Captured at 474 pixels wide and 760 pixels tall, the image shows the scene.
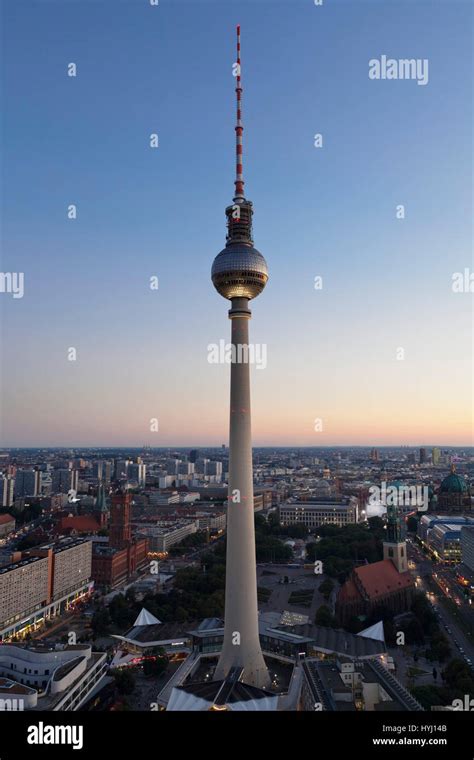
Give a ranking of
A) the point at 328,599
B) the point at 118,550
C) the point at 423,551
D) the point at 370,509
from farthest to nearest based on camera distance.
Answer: the point at 370,509, the point at 423,551, the point at 118,550, the point at 328,599

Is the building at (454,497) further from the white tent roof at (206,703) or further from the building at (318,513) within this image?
the white tent roof at (206,703)

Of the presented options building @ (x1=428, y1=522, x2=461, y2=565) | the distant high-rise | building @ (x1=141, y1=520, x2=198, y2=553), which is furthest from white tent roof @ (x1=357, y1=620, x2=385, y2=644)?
building @ (x1=141, y1=520, x2=198, y2=553)

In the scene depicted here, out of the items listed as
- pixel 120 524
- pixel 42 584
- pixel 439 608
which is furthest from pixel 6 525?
pixel 439 608

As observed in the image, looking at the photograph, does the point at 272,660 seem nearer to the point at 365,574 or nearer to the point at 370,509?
the point at 365,574

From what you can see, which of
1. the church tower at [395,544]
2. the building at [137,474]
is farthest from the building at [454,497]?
the building at [137,474]

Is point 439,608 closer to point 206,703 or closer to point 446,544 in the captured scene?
point 446,544
